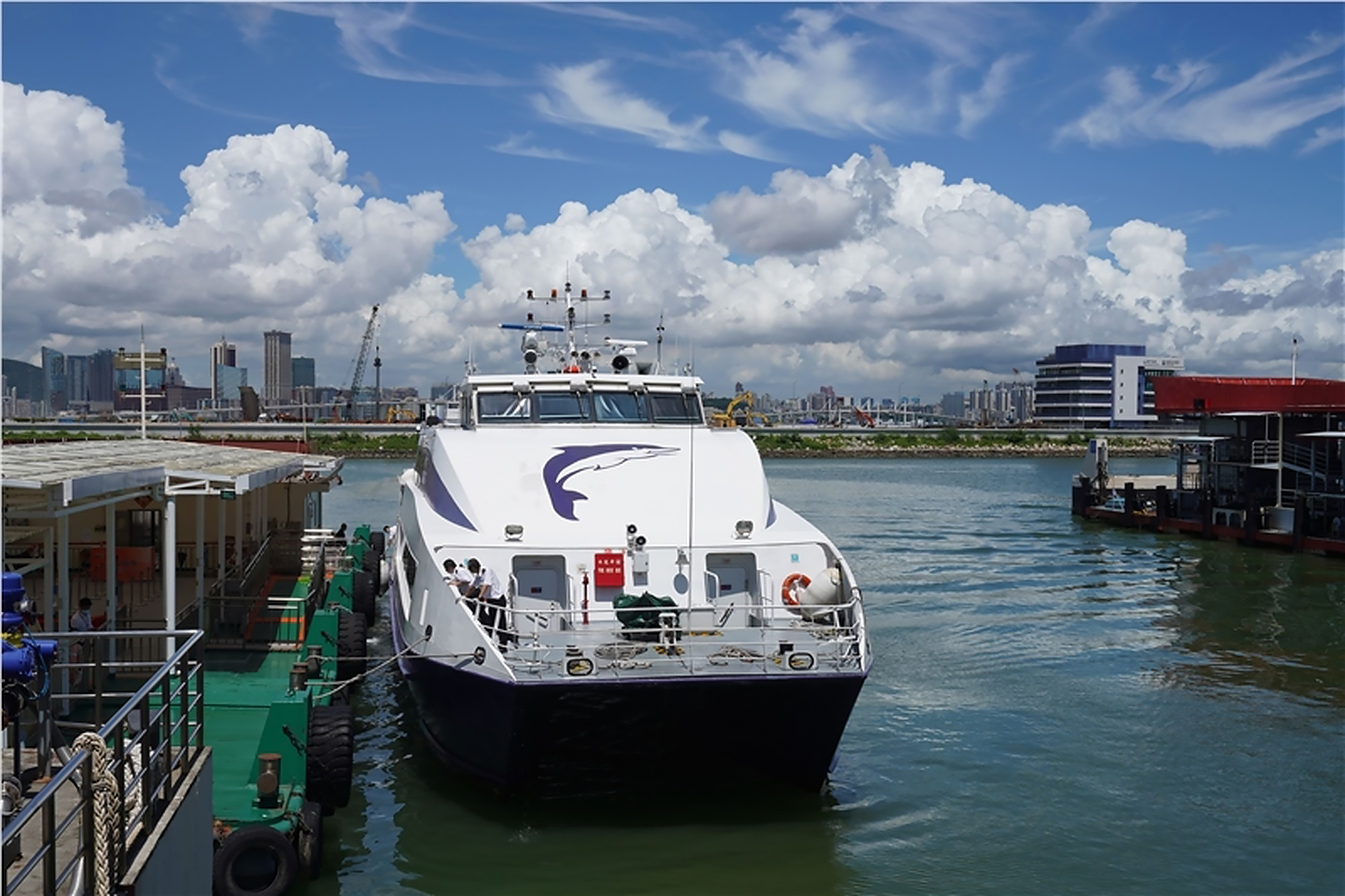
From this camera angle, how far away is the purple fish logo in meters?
14.7

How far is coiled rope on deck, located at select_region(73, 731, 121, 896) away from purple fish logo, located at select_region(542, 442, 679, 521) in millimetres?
9172

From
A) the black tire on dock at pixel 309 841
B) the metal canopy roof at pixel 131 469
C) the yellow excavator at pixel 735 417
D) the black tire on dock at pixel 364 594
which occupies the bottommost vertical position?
the black tire on dock at pixel 309 841

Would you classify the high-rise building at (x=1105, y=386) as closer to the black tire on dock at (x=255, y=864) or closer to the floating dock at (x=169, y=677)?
the floating dock at (x=169, y=677)

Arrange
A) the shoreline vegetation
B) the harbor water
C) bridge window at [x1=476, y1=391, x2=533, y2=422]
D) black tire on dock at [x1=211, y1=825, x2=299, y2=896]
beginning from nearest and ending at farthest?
black tire on dock at [x1=211, y1=825, x2=299, y2=896]
the harbor water
bridge window at [x1=476, y1=391, x2=533, y2=422]
the shoreline vegetation

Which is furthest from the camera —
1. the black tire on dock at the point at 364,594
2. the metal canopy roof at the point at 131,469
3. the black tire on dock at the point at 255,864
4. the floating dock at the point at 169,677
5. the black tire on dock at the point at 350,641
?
the black tire on dock at the point at 364,594

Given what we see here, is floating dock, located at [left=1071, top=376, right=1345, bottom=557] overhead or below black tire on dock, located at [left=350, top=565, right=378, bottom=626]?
overhead

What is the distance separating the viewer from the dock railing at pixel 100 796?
488 cm

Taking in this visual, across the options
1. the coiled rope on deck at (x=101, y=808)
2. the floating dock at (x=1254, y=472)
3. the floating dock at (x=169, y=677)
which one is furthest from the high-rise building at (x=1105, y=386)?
the coiled rope on deck at (x=101, y=808)

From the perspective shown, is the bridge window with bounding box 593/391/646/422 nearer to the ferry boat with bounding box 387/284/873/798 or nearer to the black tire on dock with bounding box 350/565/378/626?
the ferry boat with bounding box 387/284/873/798

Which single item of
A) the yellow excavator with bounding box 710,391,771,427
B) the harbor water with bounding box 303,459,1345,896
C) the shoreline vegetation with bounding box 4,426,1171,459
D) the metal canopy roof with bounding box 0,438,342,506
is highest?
the yellow excavator with bounding box 710,391,771,427

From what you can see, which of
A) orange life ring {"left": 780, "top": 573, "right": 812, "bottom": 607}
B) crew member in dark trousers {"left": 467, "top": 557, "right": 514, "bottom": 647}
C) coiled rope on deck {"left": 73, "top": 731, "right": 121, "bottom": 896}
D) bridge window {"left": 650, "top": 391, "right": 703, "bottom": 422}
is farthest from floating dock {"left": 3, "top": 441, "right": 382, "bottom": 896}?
bridge window {"left": 650, "top": 391, "right": 703, "bottom": 422}

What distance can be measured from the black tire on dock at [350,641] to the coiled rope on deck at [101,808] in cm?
1265

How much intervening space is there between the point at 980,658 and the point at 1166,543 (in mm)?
24846

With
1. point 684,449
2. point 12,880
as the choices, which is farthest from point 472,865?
point 12,880
